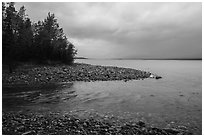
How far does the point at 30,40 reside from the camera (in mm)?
40312

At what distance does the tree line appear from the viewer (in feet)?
114

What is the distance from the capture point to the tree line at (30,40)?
3481 centimetres

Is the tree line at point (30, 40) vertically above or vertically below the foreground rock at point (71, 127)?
above

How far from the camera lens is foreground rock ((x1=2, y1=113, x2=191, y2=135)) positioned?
8859mm

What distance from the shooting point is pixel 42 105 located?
14.4 meters

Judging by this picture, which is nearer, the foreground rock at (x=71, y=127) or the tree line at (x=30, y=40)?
the foreground rock at (x=71, y=127)

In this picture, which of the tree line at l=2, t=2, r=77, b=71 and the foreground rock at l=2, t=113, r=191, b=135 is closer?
the foreground rock at l=2, t=113, r=191, b=135

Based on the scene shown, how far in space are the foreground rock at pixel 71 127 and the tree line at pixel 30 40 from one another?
2672 cm

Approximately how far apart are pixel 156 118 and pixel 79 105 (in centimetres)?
606

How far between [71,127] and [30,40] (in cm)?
3501

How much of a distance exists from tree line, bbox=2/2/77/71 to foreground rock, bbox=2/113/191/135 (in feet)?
87.7

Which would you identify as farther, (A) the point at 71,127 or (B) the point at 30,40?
(B) the point at 30,40

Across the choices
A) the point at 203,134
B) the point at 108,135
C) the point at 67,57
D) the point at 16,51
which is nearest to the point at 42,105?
the point at 108,135

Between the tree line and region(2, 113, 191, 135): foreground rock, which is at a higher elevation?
the tree line
